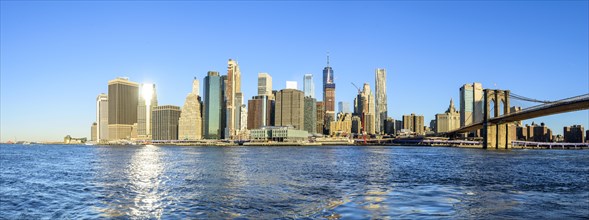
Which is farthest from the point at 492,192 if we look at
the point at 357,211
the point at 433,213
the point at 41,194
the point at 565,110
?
the point at 565,110

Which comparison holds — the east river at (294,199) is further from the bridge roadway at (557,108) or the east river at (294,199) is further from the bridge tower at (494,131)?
the bridge tower at (494,131)

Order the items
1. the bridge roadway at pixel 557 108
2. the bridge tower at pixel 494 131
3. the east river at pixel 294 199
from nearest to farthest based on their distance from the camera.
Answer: the east river at pixel 294 199 → the bridge roadway at pixel 557 108 → the bridge tower at pixel 494 131

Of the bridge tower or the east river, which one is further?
the bridge tower

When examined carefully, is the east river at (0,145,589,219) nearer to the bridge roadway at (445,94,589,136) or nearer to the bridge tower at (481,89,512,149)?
the bridge roadway at (445,94,589,136)

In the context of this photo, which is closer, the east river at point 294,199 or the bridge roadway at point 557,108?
the east river at point 294,199

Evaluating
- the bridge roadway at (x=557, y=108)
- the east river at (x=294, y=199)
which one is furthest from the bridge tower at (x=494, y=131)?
the east river at (x=294, y=199)

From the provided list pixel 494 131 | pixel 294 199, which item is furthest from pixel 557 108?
pixel 294 199

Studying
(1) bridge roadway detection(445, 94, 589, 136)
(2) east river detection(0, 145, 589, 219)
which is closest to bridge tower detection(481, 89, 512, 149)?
(1) bridge roadway detection(445, 94, 589, 136)

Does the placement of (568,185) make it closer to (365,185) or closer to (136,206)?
(365,185)

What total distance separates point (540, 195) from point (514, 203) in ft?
13.2

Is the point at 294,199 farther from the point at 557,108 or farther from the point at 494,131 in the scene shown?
the point at 494,131

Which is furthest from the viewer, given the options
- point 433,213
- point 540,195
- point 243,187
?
point 243,187

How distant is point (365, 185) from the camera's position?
93.9 feet

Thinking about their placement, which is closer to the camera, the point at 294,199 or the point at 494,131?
the point at 294,199
